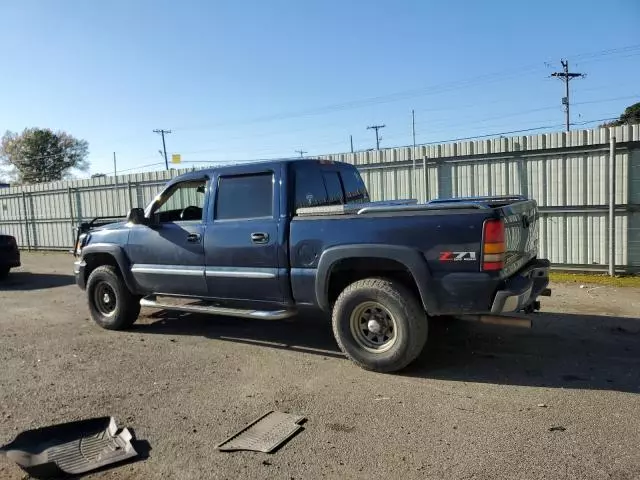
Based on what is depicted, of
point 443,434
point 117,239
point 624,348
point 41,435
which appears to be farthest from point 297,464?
point 117,239

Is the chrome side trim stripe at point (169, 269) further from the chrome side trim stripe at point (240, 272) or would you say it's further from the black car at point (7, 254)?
the black car at point (7, 254)

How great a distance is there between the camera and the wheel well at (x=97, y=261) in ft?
23.7

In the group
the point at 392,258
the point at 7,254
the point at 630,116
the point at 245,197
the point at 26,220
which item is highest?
the point at 630,116

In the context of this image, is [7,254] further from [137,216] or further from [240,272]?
[240,272]

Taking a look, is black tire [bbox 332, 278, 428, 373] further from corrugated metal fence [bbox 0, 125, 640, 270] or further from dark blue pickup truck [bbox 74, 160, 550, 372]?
corrugated metal fence [bbox 0, 125, 640, 270]

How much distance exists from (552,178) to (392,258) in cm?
676

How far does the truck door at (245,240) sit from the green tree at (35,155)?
74.4m

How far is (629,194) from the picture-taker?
9.57 meters

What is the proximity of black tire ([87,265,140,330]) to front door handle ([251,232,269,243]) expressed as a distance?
7.71 feet

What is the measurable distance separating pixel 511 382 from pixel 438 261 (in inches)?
49.7

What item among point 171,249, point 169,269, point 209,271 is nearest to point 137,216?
point 171,249

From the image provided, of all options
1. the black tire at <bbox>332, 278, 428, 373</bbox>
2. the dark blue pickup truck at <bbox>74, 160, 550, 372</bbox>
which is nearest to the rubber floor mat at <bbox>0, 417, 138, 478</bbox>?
the dark blue pickup truck at <bbox>74, 160, 550, 372</bbox>

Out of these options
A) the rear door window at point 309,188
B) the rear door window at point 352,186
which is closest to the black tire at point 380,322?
the rear door window at point 309,188

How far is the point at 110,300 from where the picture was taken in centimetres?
731
